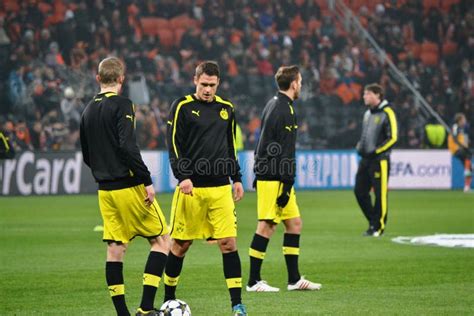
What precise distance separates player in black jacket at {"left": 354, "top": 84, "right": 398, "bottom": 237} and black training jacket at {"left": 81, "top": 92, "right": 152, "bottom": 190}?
29.8 feet

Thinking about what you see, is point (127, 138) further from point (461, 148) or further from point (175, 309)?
point (461, 148)

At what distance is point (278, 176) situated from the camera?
10.8 m

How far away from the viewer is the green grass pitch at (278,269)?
949 centimetres

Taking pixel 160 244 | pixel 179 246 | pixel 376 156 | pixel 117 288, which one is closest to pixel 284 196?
pixel 179 246

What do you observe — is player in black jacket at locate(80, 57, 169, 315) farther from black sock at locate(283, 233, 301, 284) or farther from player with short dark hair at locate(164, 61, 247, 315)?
black sock at locate(283, 233, 301, 284)

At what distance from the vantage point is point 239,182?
9102mm

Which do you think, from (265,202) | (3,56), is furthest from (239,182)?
(3,56)

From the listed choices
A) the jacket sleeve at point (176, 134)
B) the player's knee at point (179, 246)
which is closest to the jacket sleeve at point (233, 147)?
the jacket sleeve at point (176, 134)

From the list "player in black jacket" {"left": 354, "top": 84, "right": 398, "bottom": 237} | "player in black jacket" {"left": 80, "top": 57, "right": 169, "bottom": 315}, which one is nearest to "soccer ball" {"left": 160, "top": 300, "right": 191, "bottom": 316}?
"player in black jacket" {"left": 80, "top": 57, "right": 169, "bottom": 315}

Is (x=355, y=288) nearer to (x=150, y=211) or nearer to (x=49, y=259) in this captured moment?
(x=150, y=211)

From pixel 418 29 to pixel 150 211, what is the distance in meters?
29.1

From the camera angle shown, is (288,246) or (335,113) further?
(335,113)

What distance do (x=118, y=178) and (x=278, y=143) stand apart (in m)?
2.82

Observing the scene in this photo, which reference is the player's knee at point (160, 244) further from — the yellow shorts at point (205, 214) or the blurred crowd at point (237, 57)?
the blurred crowd at point (237, 57)
